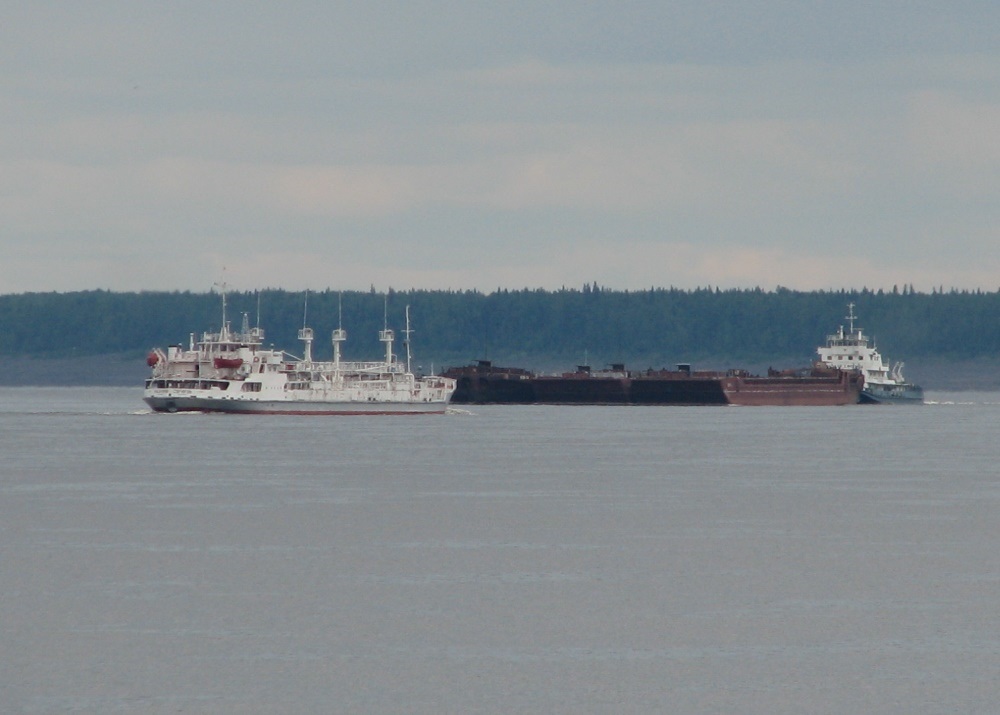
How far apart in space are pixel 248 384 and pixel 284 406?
→ 164 inches

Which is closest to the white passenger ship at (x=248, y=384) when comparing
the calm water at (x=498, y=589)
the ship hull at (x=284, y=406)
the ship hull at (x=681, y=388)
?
the ship hull at (x=284, y=406)

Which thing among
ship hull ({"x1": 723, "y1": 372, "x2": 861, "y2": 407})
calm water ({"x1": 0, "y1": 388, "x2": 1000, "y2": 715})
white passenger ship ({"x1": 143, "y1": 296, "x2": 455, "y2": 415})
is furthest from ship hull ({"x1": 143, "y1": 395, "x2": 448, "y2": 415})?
calm water ({"x1": 0, "y1": 388, "x2": 1000, "y2": 715})

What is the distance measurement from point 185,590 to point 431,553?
8212mm

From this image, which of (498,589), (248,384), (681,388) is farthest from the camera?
(681,388)

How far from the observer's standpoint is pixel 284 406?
493 ft

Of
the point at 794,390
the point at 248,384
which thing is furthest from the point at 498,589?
the point at 794,390

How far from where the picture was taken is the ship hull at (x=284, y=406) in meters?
147

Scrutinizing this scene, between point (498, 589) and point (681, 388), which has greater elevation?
point (681, 388)

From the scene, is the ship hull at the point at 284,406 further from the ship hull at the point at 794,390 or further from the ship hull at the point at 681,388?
the ship hull at the point at 794,390

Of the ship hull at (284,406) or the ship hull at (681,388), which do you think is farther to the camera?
the ship hull at (681,388)

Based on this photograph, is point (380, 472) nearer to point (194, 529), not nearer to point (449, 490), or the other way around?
point (449, 490)

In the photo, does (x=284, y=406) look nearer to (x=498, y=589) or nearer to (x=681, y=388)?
(x=681, y=388)

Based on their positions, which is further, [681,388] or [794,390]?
[794,390]

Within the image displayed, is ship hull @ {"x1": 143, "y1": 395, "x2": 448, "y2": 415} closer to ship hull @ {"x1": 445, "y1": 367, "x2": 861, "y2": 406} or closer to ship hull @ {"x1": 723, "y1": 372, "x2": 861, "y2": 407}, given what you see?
ship hull @ {"x1": 445, "y1": 367, "x2": 861, "y2": 406}
